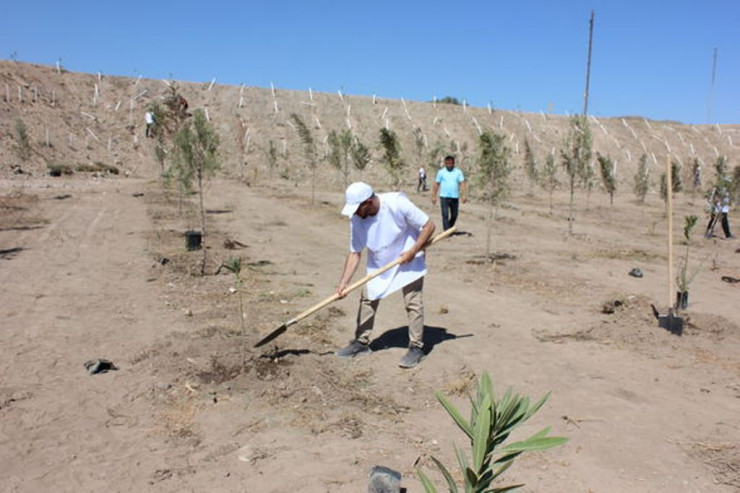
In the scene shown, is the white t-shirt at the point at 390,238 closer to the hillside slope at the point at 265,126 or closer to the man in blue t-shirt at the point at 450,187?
the man in blue t-shirt at the point at 450,187

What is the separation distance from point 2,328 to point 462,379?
14.9ft

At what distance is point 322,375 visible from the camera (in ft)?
14.8

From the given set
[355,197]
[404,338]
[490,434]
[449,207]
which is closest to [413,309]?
[404,338]

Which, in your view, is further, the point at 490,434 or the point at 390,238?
the point at 390,238

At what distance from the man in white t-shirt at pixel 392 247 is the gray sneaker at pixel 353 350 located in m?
0.35

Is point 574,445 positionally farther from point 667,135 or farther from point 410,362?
point 667,135

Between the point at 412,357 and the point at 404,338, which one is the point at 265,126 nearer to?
the point at 404,338

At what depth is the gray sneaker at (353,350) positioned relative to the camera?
4961 millimetres

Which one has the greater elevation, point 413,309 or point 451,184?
point 451,184

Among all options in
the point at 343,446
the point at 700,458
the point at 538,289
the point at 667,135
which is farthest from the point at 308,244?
the point at 667,135

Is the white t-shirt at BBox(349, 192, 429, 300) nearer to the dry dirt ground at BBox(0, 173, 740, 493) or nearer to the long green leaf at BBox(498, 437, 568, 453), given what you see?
the dry dirt ground at BBox(0, 173, 740, 493)

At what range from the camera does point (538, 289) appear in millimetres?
7797

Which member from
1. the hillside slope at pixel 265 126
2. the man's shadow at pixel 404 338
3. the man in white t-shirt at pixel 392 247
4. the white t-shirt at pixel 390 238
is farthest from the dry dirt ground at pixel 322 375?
the hillside slope at pixel 265 126

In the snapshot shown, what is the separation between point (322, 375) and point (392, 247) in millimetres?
1209
